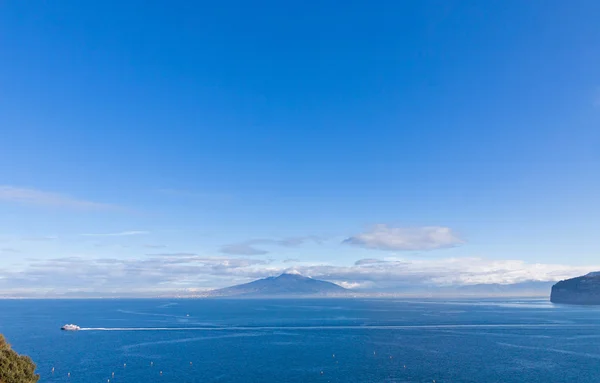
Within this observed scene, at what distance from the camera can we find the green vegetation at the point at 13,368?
67.1m

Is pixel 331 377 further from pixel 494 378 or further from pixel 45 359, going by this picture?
pixel 45 359

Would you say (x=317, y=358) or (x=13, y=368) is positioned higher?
(x=13, y=368)

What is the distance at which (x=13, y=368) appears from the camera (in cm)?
6875

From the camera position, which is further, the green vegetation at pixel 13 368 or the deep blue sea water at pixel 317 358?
the deep blue sea water at pixel 317 358

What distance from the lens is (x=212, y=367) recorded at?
12938cm

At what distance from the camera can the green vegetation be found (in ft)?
220

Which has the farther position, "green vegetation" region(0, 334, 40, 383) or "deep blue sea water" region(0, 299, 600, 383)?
"deep blue sea water" region(0, 299, 600, 383)

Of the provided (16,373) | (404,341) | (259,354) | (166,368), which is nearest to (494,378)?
(404,341)

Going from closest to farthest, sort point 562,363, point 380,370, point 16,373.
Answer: point 16,373
point 380,370
point 562,363

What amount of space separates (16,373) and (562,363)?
15433 centimetres

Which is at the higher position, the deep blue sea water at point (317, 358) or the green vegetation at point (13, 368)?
the green vegetation at point (13, 368)

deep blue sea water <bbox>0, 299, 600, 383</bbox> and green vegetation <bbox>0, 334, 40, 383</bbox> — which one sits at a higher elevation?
green vegetation <bbox>0, 334, 40, 383</bbox>

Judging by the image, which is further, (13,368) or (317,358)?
(317,358)

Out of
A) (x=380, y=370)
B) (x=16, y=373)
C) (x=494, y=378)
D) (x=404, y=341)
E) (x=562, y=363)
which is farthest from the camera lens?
(x=404, y=341)
